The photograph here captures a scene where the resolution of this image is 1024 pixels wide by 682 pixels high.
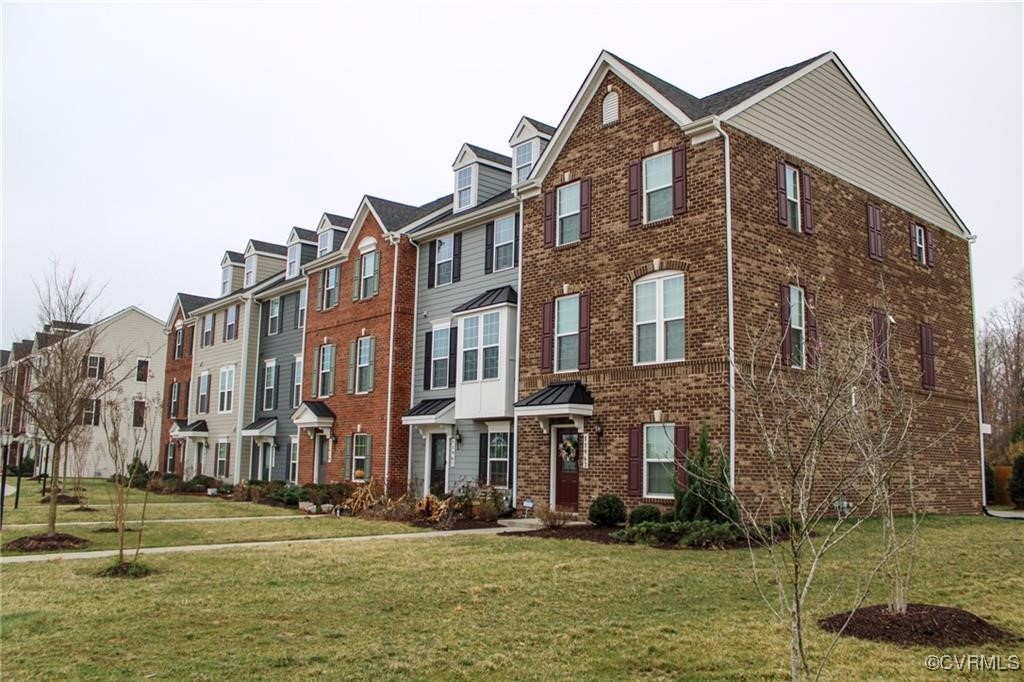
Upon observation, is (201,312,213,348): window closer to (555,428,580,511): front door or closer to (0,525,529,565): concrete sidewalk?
(555,428,580,511): front door

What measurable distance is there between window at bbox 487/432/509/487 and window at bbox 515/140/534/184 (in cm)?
781

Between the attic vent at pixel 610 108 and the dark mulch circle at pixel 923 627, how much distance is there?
14338 millimetres

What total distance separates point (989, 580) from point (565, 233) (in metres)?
12.9

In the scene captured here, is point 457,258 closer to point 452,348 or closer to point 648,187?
point 452,348

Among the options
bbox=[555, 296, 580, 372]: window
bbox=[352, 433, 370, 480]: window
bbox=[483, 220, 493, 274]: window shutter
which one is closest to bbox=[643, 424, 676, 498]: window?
bbox=[555, 296, 580, 372]: window

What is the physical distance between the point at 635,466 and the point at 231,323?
2788 centimetres

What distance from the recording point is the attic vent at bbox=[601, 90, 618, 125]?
2016 cm

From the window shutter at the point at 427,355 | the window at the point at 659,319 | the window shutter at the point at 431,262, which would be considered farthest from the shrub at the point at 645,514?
the window shutter at the point at 431,262

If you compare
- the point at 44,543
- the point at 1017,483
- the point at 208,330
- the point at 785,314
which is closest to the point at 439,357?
the point at 785,314

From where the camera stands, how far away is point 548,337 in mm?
20984

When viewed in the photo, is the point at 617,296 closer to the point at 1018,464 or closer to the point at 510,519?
the point at 510,519

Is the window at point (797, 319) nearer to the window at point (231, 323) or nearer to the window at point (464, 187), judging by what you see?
the window at point (464, 187)

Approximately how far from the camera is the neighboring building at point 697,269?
17.5 m

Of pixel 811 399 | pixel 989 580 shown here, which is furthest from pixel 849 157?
pixel 811 399
